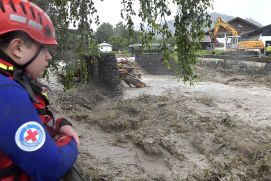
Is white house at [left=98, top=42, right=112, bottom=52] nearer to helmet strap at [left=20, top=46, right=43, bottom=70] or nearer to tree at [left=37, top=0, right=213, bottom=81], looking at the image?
tree at [left=37, top=0, right=213, bottom=81]

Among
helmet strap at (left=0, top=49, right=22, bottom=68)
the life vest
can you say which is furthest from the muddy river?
helmet strap at (left=0, top=49, right=22, bottom=68)

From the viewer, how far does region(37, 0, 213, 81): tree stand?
4867 millimetres

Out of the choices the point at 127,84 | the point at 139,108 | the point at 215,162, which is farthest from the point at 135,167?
the point at 127,84

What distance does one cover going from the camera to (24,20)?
162 cm

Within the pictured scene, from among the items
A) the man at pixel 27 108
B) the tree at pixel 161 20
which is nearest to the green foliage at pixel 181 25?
the tree at pixel 161 20

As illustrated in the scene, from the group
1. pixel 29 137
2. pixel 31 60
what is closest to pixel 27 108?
pixel 29 137

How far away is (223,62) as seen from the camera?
28406 millimetres

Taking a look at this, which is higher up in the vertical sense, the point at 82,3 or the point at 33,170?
the point at 82,3

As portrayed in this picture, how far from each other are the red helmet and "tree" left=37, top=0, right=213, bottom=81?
10.4 feet

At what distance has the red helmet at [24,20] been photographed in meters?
1.60

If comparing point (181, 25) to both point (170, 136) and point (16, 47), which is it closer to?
point (16, 47)

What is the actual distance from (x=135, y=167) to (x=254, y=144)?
11.4 ft

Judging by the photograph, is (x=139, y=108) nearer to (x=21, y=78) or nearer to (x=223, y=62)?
(x=21, y=78)

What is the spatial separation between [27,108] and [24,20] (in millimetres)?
371
